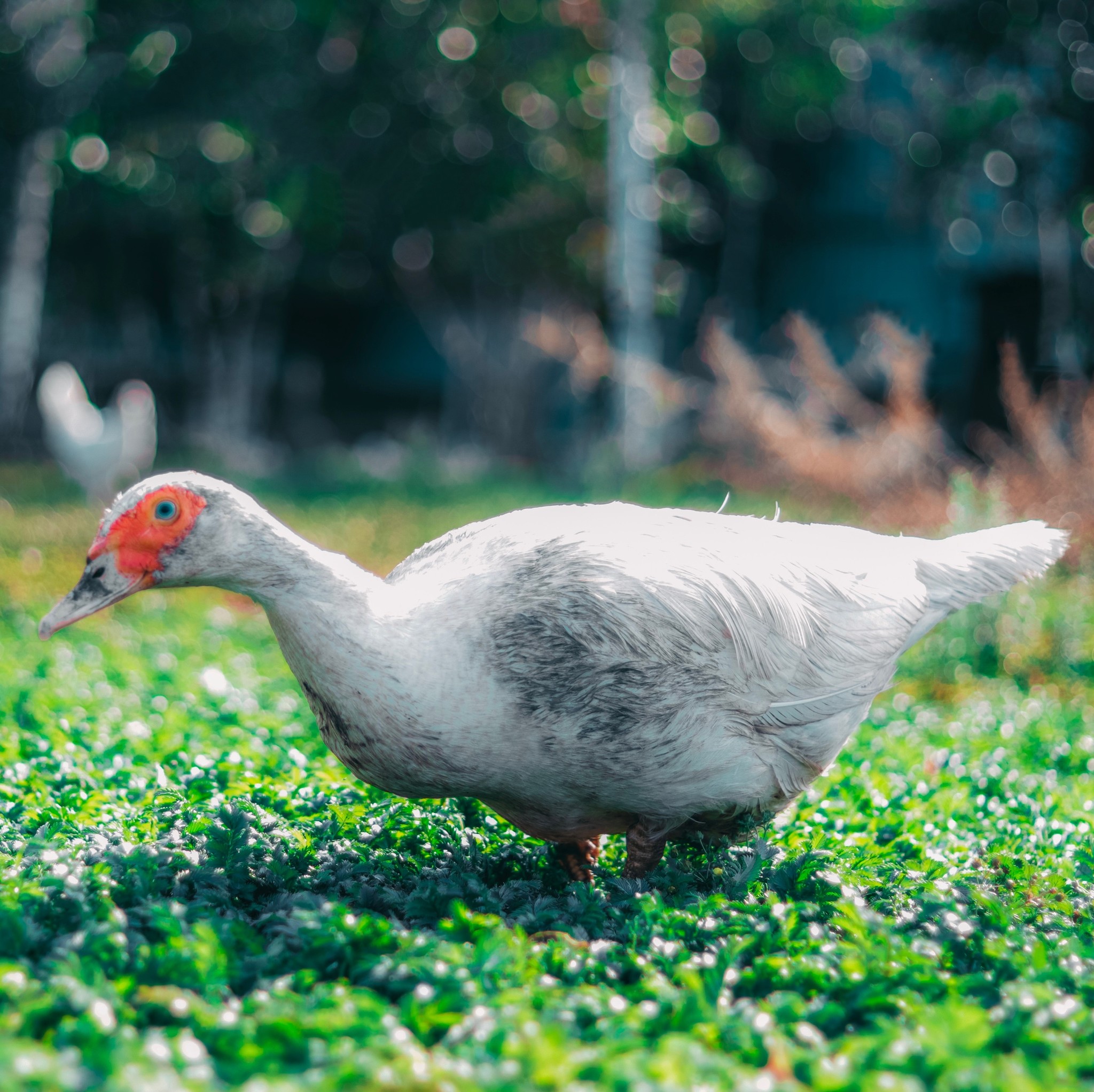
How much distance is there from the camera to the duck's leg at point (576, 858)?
3266 mm

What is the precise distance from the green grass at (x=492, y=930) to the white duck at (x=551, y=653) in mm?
286

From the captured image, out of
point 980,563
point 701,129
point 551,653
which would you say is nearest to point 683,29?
point 701,129

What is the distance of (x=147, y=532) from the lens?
2674 millimetres

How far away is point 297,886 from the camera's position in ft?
9.36

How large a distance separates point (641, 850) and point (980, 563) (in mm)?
1515

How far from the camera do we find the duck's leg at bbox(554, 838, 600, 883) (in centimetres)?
327

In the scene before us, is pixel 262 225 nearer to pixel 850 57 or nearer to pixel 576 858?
pixel 850 57

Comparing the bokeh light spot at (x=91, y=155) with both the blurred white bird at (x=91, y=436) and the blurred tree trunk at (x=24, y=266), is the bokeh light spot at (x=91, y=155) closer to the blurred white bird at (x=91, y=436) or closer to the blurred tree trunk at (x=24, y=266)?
the blurred tree trunk at (x=24, y=266)

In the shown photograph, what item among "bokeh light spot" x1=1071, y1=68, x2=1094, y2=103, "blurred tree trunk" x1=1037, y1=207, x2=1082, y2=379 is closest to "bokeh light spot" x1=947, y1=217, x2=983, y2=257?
"blurred tree trunk" x1=1037, y1=207, x2=1082, y2=379

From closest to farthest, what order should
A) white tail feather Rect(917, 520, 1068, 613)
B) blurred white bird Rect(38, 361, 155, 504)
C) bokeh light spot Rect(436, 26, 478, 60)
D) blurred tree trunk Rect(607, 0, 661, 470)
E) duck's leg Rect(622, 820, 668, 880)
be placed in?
duck's leg Rect(622, 820, 668, 880) → white tail feather Rect(917, 520, 1068, 613) → blurred white bird Rect(38, 361, 155, 504) → blurred tree trunk Rect(607, 0, 661, 470) → bokeh light spot Rect(436, 26, 478, 60)

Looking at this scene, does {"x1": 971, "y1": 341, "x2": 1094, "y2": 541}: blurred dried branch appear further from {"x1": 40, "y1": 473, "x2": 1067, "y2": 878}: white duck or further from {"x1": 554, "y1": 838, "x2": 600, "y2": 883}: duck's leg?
{"x1": 554, "y1": 838, "x2": 600, "y2": 883}: duck's leg

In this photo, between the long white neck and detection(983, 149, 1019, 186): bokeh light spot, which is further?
detection(983, 149, 1019, 186): bokeh light spot

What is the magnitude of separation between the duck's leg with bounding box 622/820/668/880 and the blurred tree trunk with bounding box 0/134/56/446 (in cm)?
1431

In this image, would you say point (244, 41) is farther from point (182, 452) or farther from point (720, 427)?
point (720, 427)
